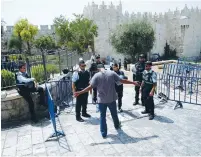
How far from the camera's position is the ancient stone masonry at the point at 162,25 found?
98.1ft

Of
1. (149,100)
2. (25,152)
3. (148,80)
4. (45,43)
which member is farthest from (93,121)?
(45,43)

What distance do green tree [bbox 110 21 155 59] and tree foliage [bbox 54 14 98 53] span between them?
4.82 m

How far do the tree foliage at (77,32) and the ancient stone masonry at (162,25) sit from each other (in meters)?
1.66

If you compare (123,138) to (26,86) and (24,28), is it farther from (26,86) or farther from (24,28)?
(24,28)

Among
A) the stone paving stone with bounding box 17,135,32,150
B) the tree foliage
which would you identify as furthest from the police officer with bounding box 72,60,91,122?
the tree foliage

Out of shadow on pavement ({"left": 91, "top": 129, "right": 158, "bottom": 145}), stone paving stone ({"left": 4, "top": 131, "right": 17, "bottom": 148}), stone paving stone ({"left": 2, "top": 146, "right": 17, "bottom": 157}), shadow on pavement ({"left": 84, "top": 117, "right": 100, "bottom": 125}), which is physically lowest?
stone paving stone ({"left": 2, "top": 146, "right": 17, "bottom": 157})

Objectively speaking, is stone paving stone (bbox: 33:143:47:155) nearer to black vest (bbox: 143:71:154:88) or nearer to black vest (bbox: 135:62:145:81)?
black vest (bbox: 143:71:154:88)

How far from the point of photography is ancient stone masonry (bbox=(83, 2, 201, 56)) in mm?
29906

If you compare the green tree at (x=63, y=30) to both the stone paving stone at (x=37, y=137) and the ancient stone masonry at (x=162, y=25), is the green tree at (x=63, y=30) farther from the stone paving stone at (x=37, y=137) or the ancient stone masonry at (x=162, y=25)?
the stone paving stone at (x=37, y=137)

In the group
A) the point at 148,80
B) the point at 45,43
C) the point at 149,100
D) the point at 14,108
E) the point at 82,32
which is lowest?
the point at 14,108

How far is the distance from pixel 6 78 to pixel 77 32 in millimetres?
22034

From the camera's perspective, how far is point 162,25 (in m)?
32.4

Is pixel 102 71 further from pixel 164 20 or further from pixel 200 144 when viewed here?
pixel 164 20

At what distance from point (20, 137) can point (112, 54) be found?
2557 centimetres
